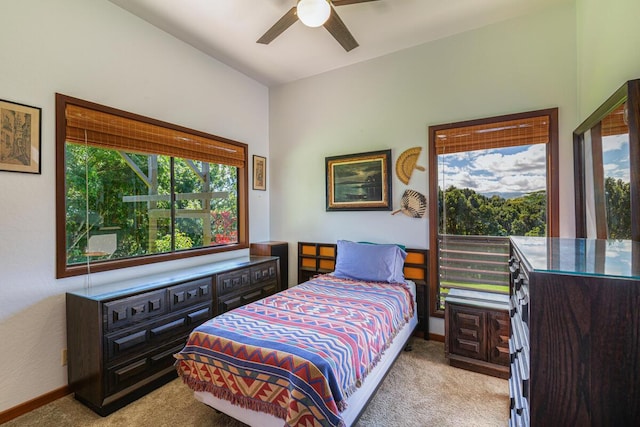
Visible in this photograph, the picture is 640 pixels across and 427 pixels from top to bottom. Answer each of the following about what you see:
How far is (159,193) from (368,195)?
94.6 inches

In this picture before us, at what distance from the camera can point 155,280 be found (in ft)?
8.48

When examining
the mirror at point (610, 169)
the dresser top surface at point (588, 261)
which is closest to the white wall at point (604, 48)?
the mirror at point (610, 169)

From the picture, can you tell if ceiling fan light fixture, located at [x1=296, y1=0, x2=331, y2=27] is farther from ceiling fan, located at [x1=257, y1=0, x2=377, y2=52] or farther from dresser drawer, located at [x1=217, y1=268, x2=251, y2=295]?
dresser drawer, located at [x1=217, y1=268, x2=251, y2=295]

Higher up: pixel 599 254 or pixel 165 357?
pixel 599 254

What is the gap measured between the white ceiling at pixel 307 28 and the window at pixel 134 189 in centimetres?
101

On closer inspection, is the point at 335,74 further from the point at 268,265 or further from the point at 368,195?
the point at 268,265

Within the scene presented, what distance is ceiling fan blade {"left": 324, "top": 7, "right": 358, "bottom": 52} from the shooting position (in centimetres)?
226

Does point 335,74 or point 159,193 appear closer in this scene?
point 159,193

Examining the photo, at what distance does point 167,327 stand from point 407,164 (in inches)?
115

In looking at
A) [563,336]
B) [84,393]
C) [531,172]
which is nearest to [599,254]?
[563,336]

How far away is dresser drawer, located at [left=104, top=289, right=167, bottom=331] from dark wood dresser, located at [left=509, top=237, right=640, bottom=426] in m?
2.49

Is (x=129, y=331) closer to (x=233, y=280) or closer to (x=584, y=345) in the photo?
(x=233, y=280)

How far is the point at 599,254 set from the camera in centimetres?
121

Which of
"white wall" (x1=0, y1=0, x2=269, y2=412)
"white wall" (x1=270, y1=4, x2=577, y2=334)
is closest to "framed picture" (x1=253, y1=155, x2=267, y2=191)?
"white wall" (x1=270, y1=4, x2=577, y2=334)
